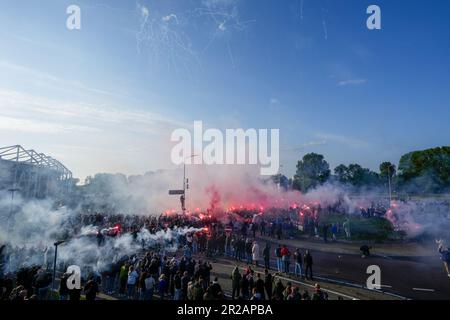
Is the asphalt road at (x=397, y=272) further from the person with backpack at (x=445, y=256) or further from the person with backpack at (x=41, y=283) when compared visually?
the person with backpack at (x=41, y=283)

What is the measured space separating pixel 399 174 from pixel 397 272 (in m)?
74.4

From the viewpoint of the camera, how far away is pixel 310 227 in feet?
93.1

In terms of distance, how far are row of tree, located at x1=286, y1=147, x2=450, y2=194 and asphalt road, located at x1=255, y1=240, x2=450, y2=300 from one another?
1461 inches

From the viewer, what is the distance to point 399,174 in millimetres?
79500

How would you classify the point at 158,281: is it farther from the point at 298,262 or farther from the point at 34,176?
the point at 34,176

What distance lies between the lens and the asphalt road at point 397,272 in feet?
42.5

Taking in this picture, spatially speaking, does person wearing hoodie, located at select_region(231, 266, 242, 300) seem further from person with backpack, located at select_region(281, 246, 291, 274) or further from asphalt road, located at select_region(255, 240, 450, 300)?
asphalt road, located at select_region(255, 240, 450, 300)

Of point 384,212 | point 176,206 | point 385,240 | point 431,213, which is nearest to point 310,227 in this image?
point 385,240

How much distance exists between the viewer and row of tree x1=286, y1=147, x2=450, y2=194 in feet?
224

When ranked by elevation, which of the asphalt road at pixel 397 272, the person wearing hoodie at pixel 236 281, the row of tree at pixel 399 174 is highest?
the row of tree at pixel 399 174

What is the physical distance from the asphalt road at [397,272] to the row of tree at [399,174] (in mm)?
37105

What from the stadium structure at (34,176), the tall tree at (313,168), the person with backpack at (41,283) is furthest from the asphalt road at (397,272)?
the tall tree at (313,168)

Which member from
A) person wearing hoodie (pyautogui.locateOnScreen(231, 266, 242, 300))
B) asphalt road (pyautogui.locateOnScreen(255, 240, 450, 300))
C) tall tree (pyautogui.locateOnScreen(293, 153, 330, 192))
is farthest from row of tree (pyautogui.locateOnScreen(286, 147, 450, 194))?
person wearing hoodie (pyautogui.locateOnScreen(231, 266, 242, 300))
